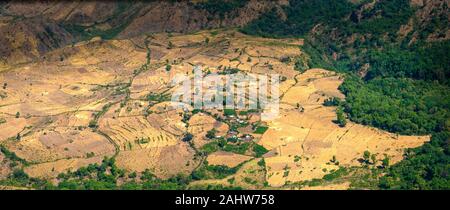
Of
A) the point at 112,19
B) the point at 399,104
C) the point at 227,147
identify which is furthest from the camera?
the point at 112,19

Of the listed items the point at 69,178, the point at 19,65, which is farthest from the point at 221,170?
the point at 19,65

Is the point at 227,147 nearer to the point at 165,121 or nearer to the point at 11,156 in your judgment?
the point at 165,121

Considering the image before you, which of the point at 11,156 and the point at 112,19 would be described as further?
the point at 112,19

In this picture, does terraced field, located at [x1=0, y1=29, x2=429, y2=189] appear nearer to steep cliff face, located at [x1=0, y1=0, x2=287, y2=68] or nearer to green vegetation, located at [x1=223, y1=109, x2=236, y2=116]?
green vegetation, located at [x1=223, y1=109, x2=236, y2=116]

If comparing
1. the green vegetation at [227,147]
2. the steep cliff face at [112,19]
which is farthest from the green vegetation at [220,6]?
the green vegetation at [227,147]

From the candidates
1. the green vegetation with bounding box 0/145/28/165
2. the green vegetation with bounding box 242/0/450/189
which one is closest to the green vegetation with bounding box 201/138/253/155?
the green vegetation with bounding box 242/0/450/189

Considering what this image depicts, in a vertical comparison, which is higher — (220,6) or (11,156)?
(220,6)

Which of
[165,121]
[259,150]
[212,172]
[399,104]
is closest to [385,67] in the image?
[399,104]

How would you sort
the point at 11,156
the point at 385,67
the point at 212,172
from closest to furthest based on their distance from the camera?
the point at 212,172 < the point at 11,156 < the point at 385,67

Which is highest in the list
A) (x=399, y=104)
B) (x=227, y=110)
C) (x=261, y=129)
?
(x=399, y=104)
